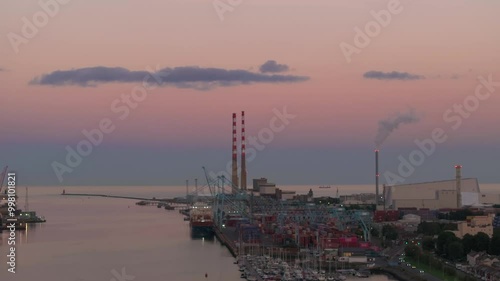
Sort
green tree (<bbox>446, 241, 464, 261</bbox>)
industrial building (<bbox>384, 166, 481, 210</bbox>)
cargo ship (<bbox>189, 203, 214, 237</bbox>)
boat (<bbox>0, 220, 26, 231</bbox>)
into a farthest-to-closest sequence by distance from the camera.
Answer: industrial building (<bbox>384, 166, 481, 210</bbox>) → boat (<bbox>0, 220, 26, 231</bbox>) → cargo ship (<bbox>189, 203, 214, 237</bbox>) → green tree (<bbox>446, 241, 464, 261</bbox>)

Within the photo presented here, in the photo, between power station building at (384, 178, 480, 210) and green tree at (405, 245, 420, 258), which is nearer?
green tree at (405, 245, 420, 258)

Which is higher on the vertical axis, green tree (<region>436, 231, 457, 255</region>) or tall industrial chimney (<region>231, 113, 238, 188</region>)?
tall industrial chimney (<region>231, 113, 238, 188</region>)

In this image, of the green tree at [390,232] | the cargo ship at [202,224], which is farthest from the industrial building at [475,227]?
the cargo ship at [202,224]

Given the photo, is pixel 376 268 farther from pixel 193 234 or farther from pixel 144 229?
pixel 144 229

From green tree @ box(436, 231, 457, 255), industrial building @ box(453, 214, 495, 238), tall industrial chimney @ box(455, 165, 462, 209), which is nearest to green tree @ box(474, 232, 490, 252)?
green tree @ box(436, 231, 457, 255)

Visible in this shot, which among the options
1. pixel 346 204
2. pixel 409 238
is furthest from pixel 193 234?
pixel 346 204

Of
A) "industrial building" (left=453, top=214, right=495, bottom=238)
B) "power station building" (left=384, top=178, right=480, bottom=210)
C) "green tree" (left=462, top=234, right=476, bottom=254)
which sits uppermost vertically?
"power station building" (left=384, top=178, right=480, bottom=210)

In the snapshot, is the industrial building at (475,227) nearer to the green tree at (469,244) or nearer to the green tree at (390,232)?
the green tree at (390,232)

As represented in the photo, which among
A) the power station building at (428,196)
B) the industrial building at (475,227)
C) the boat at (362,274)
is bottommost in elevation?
the boat at (362,274)

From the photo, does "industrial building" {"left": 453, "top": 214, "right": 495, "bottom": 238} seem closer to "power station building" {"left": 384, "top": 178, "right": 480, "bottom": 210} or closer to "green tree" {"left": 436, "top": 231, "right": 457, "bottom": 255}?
"green tree" {"left": 436, "top": 231, "right": 457, "bottom": 255}

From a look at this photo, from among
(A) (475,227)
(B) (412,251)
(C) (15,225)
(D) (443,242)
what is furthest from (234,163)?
(B) (412,251)
